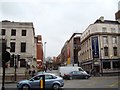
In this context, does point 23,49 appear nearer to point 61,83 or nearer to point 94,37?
point 94,37

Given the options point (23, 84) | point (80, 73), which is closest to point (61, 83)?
point (23, 84)

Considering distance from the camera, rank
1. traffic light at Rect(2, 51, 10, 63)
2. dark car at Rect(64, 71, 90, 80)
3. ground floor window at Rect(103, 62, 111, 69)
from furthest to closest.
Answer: ground floor window at Rect(103, 62, 111, 69)
dark car at Rect(64, 71, 90, 80)
traffic light at Rect(2, 51, 10, 63)

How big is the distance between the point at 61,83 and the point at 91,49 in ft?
133

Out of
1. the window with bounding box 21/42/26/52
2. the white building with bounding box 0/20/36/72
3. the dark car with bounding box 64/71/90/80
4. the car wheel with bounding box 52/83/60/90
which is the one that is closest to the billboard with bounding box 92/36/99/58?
the white building with bounding box 0/20/36/72

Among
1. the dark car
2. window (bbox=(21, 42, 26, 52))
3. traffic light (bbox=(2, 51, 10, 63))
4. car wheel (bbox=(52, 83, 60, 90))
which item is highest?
window (bbox=(21, 42, 26, 52))

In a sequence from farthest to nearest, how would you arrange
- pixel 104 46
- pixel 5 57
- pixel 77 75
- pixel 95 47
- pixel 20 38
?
1. pixel 104 46
2. pixel 95 47
3. pixel 20 38
4. pixel 77 75
5. pixel 5 57

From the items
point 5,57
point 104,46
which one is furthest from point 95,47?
point 5,57

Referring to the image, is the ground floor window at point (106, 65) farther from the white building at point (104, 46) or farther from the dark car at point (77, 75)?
the dark car at point (77, 75)

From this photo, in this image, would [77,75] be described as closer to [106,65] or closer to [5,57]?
[106,65]

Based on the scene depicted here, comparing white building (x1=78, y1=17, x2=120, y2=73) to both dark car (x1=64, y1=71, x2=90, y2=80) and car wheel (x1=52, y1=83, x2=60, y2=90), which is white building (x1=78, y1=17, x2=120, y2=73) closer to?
dark car (x1=64, y1=71, x2=90, y2=80)

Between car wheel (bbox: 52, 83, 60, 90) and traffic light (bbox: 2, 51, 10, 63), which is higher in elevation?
traffic light (bbox: 2, 51, 10, 63)

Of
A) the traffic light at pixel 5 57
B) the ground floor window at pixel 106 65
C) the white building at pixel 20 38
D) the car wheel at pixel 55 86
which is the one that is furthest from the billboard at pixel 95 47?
the traffic light at pixel 5 57

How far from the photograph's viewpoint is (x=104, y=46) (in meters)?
59.9

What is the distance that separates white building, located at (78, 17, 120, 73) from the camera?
5829 centimetres
